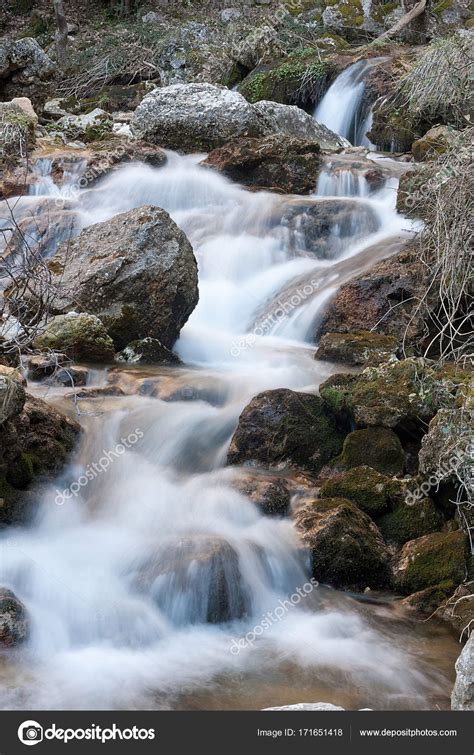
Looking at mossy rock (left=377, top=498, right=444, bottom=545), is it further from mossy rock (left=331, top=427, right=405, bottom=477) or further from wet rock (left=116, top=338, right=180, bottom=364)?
wet rock (left=116, top=338, right=180, bottom=364)

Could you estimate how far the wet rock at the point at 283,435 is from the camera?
229 inches

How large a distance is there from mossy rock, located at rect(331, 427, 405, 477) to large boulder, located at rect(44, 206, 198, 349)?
2624 millimetres

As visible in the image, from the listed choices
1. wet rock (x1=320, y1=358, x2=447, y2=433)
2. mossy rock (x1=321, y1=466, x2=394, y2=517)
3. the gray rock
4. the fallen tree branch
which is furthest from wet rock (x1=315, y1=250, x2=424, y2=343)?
the fallen tree branch

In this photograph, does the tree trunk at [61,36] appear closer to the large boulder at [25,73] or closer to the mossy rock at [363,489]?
the large boulder at [25,73]

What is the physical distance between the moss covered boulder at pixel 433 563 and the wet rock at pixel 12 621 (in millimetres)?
2042

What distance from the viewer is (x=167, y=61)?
727 inches

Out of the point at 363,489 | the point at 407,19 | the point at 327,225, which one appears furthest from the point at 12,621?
the point at 407,19

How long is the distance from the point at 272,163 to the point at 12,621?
8344 mm

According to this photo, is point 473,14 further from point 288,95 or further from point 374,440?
point 374,440

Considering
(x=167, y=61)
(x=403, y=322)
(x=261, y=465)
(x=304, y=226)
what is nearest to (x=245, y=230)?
(x=304, y=226)

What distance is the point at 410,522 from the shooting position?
5.14 meters

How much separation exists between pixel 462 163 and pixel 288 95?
967 centimetres

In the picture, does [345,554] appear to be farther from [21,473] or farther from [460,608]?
[21,473]

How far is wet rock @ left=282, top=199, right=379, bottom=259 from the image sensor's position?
31.5ft
